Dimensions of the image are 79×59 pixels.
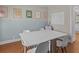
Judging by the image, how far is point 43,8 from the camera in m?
1.27

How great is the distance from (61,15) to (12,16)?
1.54 feet

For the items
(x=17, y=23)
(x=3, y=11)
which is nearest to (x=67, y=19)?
(x=17, y=23)

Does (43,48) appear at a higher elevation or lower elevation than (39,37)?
lower

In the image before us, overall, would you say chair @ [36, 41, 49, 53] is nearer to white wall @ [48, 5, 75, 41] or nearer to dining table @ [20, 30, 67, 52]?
dining table @ [20, 30, 67, 52]

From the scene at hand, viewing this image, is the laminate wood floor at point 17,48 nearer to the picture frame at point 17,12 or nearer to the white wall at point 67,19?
the white wall at point 67,19

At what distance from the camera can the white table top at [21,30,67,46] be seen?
50.0 inches

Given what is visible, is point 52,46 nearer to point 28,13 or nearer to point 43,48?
point 43,48

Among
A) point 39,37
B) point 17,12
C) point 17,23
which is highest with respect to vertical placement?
point 17,12

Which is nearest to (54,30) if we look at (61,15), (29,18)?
(61,15)

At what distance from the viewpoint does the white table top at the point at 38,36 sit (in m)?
1.27

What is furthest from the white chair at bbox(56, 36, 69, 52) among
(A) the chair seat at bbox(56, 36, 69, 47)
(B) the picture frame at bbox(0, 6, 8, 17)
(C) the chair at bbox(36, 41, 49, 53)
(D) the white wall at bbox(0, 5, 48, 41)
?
(B) the picture frame at bbox(0, 6, 8, 17)

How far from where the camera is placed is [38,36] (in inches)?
50.4

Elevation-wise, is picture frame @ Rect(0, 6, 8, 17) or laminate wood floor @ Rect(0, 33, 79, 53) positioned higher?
picture frame @ Rect(0, 6, 8, 17)

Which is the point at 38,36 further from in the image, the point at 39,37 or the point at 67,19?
the point at 67,19
